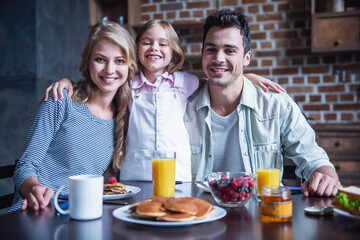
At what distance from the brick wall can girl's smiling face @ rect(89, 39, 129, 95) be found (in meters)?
1.84

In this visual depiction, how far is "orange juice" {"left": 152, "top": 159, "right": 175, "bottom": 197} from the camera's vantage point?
1258mm

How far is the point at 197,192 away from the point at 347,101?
255 centimetres

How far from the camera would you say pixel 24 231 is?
2.95 feet

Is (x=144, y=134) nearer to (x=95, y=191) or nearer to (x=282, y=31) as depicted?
(x=95, y=191)

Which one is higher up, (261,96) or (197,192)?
(261,96)

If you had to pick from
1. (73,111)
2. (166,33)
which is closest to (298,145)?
(166,33)

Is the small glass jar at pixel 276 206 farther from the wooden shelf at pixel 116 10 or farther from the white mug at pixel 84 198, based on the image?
the wooden shelf at pixel 116 10

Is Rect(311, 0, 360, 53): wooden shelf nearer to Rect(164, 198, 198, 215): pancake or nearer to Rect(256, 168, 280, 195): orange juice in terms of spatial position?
Rect(256, 168, 280, 195): orange juice

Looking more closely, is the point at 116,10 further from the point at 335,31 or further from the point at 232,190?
the point at 232,190

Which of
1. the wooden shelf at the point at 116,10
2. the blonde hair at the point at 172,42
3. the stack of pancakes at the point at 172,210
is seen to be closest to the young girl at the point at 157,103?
the blonde hair at the point at 172,42

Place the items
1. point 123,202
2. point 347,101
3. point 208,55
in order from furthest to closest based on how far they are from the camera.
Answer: point 347,101 < point 208,55 < point 123,202

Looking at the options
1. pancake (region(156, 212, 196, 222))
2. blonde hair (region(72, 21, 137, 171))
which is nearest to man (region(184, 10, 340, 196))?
blonde hair (region(72, 21, 137, 171))

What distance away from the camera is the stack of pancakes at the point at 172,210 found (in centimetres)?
91

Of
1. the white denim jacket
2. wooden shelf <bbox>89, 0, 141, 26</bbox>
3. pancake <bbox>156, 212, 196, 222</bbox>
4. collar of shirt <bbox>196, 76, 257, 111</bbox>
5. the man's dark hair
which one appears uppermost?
wooden shelf <bbox>89, 0, 141, 26</bbox>
